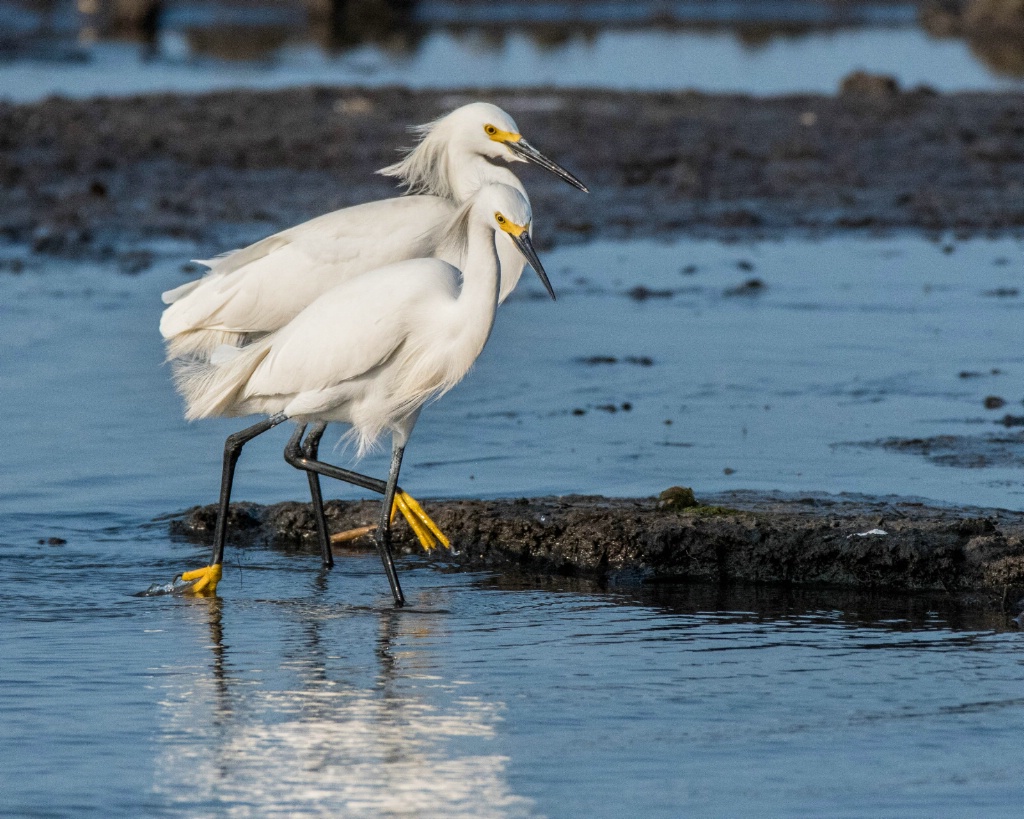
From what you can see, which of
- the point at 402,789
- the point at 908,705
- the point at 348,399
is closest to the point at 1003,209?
the point at 348,399

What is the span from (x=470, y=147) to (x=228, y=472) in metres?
1.87

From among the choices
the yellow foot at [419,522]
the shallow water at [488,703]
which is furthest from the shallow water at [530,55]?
the shallow water at [488,703]

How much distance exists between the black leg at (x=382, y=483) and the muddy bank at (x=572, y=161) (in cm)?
728

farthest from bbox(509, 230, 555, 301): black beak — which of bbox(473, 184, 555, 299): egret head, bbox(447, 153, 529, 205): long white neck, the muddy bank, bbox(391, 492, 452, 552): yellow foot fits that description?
the muddy bank

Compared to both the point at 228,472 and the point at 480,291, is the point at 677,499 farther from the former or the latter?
the point at 228,472

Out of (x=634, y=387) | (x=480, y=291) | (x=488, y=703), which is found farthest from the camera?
(x=634, y=387)

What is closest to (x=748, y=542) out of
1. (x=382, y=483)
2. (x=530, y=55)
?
(x=382, y=483)

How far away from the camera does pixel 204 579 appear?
6.50 meters

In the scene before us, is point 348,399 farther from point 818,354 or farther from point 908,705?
point 818,354

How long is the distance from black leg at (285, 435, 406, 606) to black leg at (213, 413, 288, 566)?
0.53 ft

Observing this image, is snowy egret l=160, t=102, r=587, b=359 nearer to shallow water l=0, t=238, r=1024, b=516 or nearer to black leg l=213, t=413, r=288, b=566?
black leg l=213, t=413, r=288, b=566

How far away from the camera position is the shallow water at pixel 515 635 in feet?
14.7

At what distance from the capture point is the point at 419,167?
26.2ft

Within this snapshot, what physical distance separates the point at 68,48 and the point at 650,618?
3618 cm
